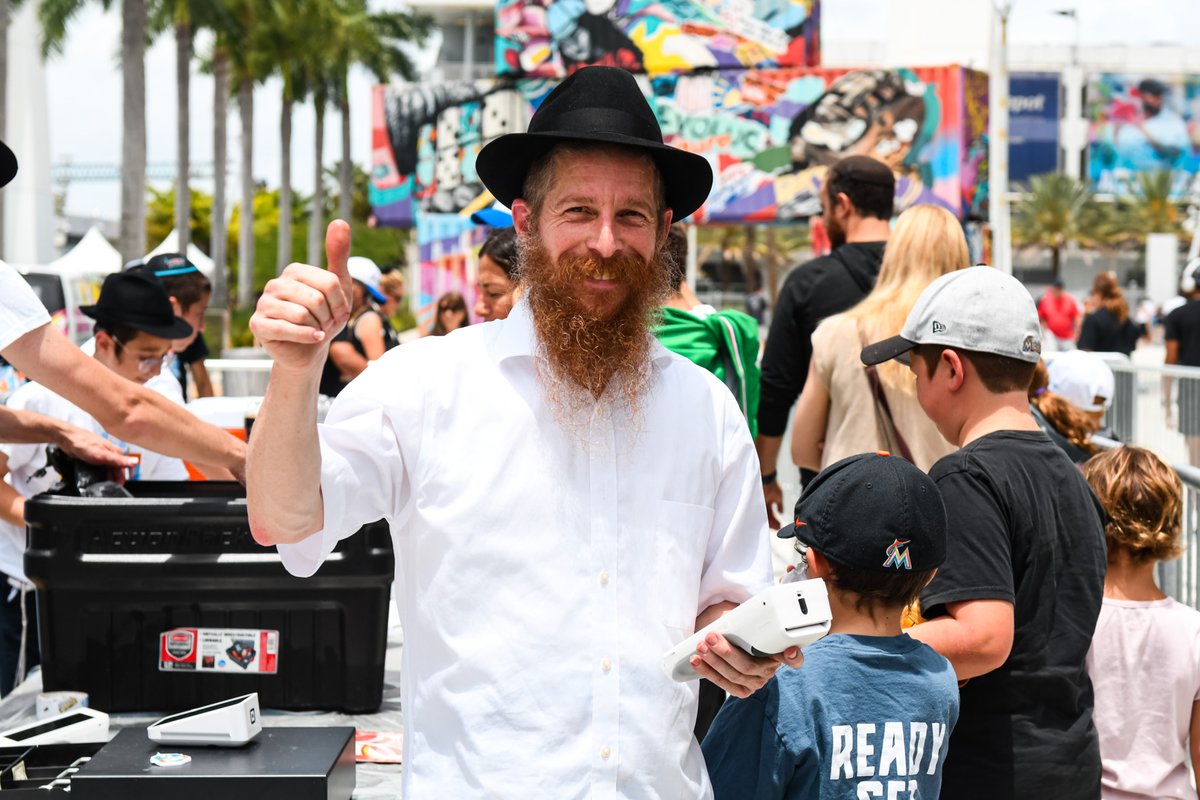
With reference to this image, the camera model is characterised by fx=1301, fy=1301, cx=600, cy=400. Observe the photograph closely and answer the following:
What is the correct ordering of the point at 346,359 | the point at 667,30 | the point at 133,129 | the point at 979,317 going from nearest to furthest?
the point at 979,317 → the point at 346,359 → the point at 667,30 → the point at 133,129

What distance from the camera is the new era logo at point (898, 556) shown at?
8.00 feet

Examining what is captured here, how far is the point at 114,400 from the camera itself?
3.20m

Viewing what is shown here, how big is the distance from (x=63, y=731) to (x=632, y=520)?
1.93 meters

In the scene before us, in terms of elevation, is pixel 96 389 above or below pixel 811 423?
above

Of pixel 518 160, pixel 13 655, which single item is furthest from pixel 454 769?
pixel 13 655

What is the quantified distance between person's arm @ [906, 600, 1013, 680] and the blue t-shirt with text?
0.14 m

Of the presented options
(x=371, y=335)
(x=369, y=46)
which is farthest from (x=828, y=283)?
(x=369, y=46)

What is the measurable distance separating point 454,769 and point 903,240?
2733 millimetres

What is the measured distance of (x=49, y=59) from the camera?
107 feet

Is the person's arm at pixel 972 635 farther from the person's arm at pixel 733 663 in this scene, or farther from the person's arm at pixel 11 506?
the person's arm at pixel 11 506

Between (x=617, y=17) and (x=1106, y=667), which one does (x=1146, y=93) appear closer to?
(x=617, y=17)

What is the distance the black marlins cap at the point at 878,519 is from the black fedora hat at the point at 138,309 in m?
2.75

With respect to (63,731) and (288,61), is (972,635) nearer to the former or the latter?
(63,731)

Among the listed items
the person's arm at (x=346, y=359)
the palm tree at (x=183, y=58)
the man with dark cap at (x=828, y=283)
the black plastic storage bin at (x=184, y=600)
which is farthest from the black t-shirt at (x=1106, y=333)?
the palm tree at (x=183, y=58)
